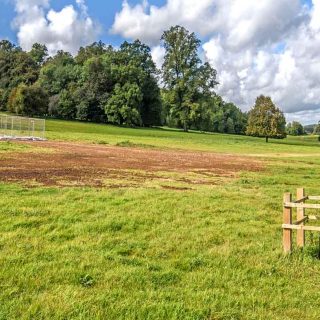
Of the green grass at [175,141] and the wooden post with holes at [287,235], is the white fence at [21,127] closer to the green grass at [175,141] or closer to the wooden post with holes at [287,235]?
the green grass at [175,141]

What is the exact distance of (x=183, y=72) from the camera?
297ft

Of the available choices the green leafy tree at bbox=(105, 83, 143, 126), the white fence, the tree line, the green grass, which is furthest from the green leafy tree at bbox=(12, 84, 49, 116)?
the white fence

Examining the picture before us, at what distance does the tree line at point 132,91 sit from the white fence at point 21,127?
132 feet

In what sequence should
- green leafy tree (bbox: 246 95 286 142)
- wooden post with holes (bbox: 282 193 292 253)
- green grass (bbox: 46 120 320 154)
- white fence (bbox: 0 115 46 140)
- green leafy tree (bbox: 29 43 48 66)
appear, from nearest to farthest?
wooden post with holes (bbox: 282 193 292 253) → white fence (bbox: 0 115 46 140) → green grass (bbox: 46 120 320 154) → green leafy tree (bbox: 246 95 286 142) → green leafy tree (bbox: 29 43 48 66)

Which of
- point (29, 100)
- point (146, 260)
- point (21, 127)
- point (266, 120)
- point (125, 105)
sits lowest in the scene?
point (146, 260)

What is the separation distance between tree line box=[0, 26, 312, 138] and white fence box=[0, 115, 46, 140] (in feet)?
132

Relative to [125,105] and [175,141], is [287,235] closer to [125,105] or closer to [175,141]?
[175,141]

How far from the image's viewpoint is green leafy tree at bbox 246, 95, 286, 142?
7644cm

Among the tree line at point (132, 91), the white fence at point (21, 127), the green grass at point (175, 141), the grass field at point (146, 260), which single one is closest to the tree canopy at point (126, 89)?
the tree line at point (132, 91)

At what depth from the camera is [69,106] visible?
9912 centimetres

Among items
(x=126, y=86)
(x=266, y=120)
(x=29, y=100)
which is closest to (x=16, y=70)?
(x=29, y=100)

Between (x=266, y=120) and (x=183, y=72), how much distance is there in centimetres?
2252

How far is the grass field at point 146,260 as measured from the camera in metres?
5.85

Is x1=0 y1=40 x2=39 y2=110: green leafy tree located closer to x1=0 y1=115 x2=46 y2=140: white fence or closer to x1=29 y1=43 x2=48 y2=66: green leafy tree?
x1=29 y1=43 x2=48 y2=66: green leafy tree
